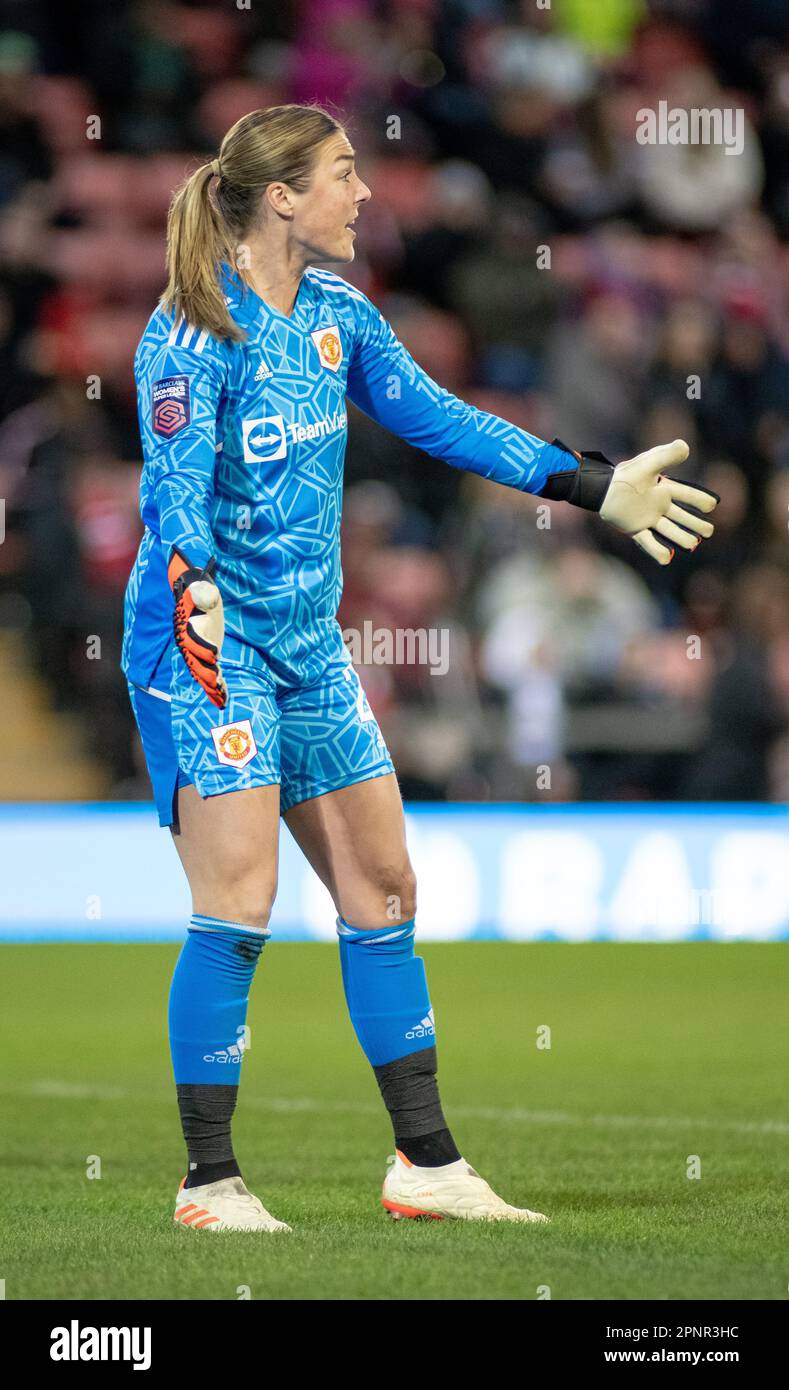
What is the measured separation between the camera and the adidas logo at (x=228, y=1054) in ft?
14.9

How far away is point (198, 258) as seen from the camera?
4520 mm

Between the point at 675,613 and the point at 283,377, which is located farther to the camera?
the point at 675,613

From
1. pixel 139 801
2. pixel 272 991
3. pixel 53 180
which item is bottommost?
pixel 272 991

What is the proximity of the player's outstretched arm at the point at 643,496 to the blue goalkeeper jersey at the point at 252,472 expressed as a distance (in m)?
0.55

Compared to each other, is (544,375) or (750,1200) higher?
(544,375)

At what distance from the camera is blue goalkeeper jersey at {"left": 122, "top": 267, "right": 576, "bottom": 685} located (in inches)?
174

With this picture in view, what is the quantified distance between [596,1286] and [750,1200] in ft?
3.99

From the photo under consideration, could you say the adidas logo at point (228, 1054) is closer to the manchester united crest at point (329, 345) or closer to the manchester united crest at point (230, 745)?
the manchester united crest at point (230, 745)

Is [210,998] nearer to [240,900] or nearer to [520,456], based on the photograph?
[240,900]

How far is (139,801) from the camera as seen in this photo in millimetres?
11375

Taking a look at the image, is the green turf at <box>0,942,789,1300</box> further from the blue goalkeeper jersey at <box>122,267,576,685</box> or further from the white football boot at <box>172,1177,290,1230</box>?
the blue goalkeeper jersey at <box>122,267,576,685</box>

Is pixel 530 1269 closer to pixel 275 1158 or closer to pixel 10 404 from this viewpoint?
pixel 275 1158

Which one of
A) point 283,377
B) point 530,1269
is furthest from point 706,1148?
point 283,377

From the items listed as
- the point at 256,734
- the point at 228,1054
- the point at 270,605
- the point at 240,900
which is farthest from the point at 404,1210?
the point at 270,605
